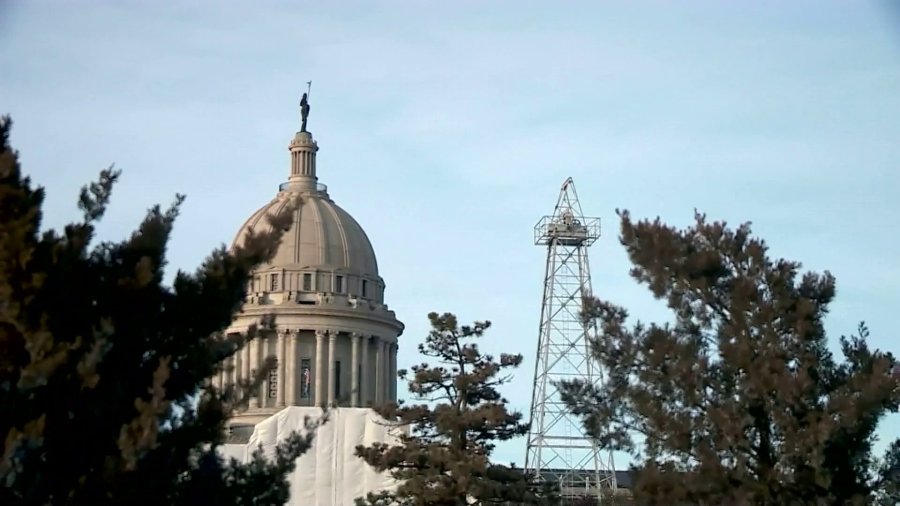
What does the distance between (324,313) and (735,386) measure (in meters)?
69.9

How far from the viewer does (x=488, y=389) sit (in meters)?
43.2

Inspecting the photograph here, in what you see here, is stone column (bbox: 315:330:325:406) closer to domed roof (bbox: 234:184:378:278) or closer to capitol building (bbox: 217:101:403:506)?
capitol building (bbox: 217:101:403:506)

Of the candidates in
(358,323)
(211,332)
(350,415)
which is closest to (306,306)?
(358,323)

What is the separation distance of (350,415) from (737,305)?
43699 mm

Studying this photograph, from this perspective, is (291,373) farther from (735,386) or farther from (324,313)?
(735,386)

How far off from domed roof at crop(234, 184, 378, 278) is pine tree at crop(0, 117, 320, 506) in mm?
74825

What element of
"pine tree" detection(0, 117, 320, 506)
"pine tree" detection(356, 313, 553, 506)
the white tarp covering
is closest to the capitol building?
the white tarp covering

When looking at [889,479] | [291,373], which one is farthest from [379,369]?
[889,479]

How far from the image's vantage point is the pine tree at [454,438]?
4172cm

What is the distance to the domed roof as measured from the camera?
9912 cm

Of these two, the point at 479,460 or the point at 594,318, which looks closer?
the point at 594,318

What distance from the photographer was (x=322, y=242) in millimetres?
99938

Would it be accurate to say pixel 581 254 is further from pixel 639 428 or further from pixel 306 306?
pixel 639 428

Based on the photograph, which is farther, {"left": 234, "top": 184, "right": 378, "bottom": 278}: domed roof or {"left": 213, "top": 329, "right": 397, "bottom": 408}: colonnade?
{"left": 234, "top": 184, "right": 378, "bottom": 278}: domed roof
